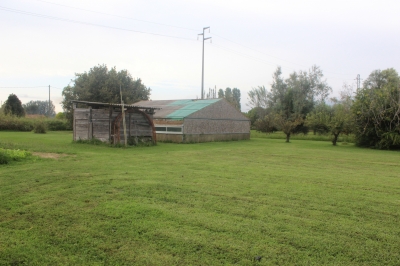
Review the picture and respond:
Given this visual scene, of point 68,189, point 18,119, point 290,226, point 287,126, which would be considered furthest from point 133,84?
point 290,226

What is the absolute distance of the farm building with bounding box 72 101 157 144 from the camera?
19.2m

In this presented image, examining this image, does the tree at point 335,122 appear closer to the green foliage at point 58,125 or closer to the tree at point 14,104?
the green foliage at point 58,125

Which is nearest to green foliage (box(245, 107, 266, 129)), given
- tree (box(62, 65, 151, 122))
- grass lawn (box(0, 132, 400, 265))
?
tree (box(62, 65, 151, 122))

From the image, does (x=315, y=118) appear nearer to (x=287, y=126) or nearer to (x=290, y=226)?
A: (x=287, y=126)

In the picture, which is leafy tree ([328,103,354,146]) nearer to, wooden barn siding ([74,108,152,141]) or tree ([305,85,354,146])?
tree ([305,85,354,146])

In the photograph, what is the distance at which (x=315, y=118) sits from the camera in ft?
92.3

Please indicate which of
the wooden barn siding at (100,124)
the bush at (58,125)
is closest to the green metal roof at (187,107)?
the wooden barn siding at (100,124)

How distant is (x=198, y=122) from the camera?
2619 cm

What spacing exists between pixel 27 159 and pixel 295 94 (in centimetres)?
4308

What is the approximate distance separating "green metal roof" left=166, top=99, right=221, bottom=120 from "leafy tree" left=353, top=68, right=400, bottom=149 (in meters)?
12.4

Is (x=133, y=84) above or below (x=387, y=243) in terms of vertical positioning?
above

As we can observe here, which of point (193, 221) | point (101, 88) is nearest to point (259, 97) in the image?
point (101, 88)

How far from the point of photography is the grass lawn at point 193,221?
11.7 ft

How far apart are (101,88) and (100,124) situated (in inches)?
851
